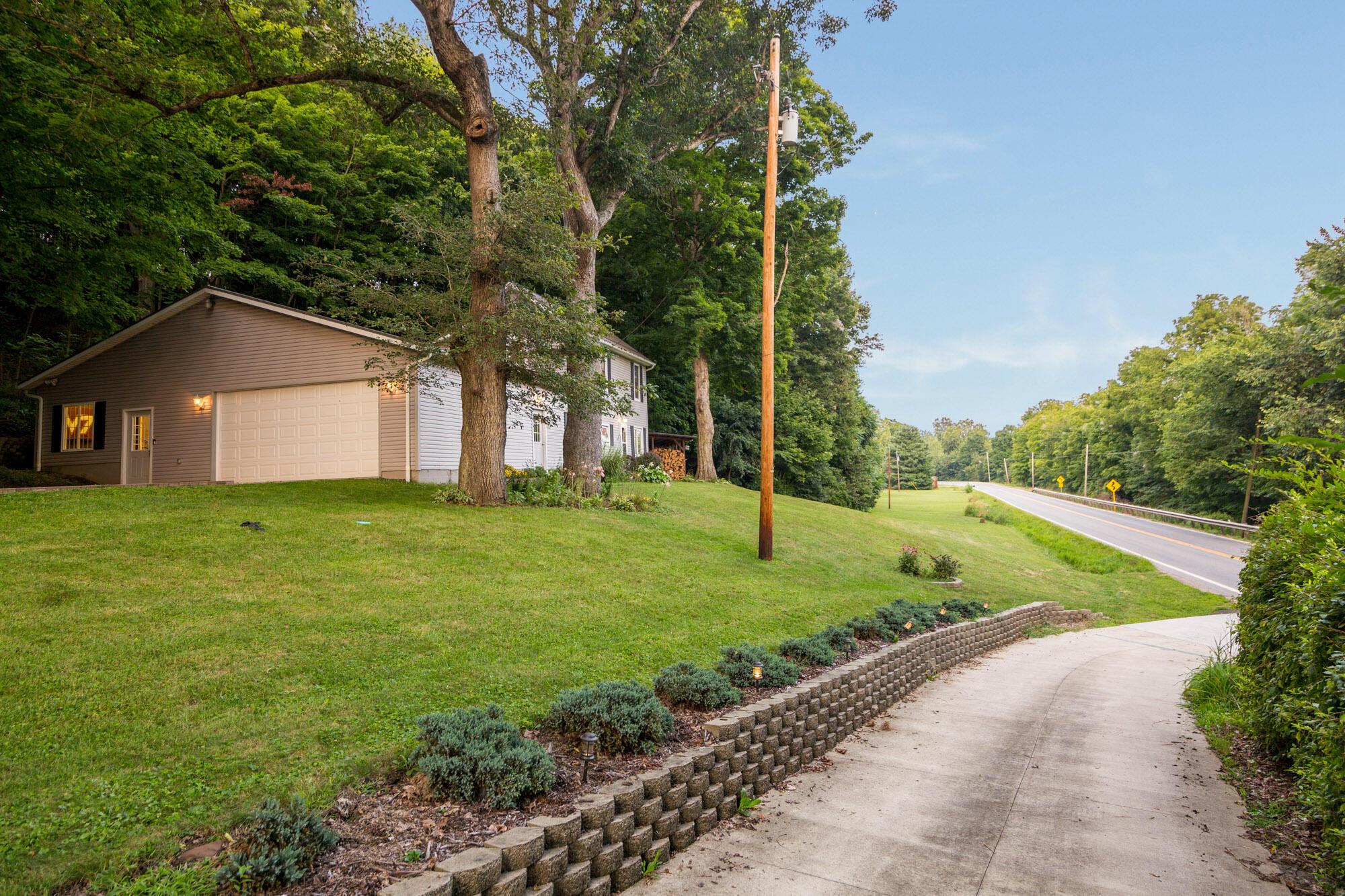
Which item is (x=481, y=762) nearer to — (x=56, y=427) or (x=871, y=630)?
(x=871, y=630)

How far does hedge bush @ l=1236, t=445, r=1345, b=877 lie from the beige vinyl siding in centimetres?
1585

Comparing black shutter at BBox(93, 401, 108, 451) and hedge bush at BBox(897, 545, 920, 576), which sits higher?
black shutter at BBox(93, 401, 108, 451)

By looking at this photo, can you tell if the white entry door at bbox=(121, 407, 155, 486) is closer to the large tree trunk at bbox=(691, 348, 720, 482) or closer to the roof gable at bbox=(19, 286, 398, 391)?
the roof gable at bbox=(19, 286, 398, 391)

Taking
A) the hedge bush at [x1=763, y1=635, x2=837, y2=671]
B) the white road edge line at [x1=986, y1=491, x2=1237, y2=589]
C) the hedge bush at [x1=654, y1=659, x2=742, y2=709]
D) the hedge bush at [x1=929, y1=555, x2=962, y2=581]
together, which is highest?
the hedge bush at [x1=654, y1=659, x2=742, y2=709]

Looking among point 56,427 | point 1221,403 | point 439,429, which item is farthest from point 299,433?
point 1221,403

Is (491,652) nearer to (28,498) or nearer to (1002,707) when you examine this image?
(1002,707)

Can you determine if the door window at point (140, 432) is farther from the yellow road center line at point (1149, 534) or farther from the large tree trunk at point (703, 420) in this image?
the yellow road center line at point (1149, 534)

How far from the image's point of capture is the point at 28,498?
34.4 ft

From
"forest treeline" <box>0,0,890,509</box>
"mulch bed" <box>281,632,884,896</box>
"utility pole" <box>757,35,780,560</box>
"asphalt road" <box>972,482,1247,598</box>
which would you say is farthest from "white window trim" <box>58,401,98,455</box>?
"asphalt road" <box>972,482,1247,598</box>

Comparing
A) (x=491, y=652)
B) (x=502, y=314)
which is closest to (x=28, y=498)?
(x=502, y=314)

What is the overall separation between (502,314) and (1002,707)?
9.97m

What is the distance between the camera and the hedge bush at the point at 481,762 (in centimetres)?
344

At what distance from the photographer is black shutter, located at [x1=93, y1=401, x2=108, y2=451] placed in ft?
64.2

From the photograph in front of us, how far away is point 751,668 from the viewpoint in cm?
599
